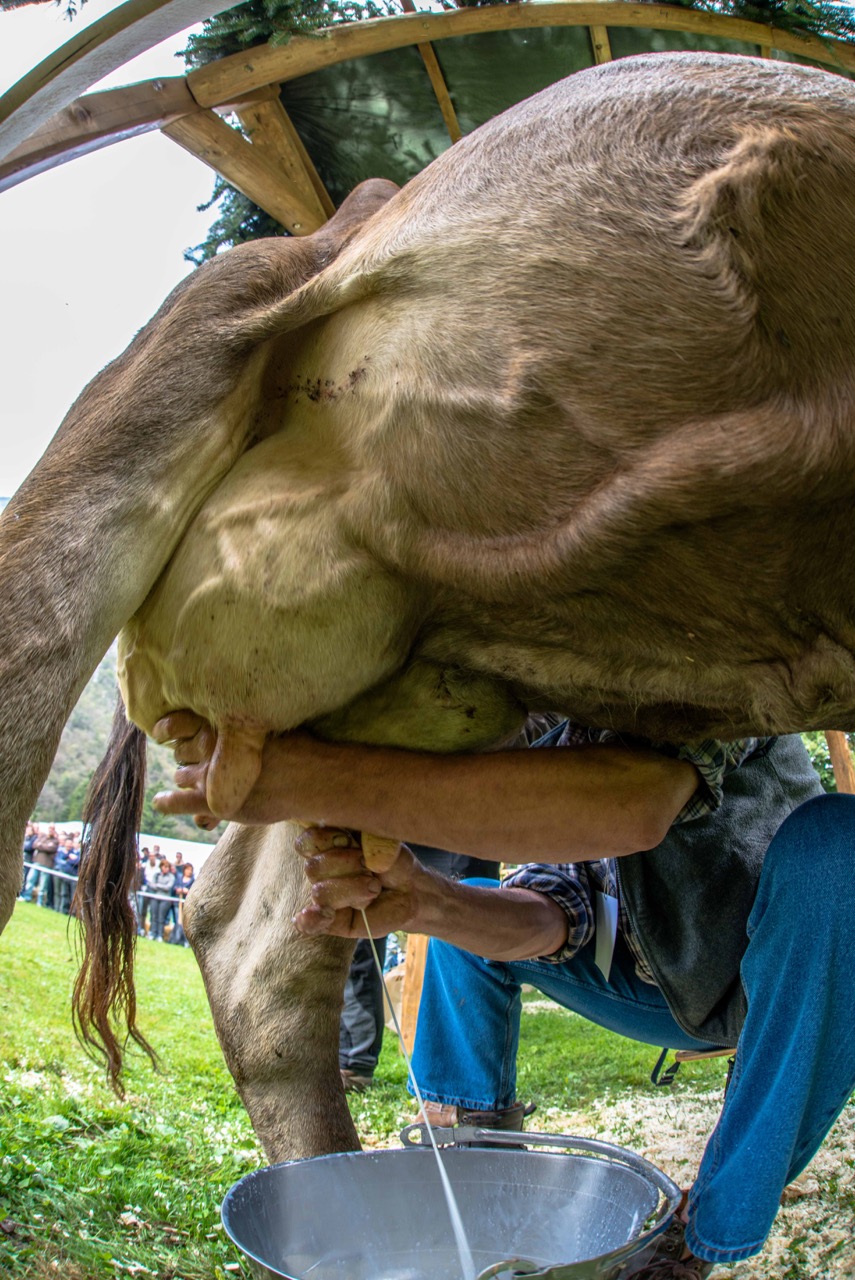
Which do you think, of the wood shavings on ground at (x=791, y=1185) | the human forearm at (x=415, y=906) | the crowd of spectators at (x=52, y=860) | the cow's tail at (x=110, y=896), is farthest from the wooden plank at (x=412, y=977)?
the crowd of spectators at (x=52, y=860)

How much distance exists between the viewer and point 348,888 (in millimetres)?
1765

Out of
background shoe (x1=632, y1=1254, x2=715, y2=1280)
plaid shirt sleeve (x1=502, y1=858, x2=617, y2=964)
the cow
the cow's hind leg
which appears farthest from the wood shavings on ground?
the cow

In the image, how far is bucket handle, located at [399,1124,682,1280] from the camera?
4.29ft

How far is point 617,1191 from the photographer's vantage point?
1.68 meters

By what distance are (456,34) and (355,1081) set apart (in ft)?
11.9

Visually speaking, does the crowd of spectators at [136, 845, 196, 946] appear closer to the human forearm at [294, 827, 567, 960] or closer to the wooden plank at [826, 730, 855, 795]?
the wooden plank at [826, 730, 855, 795]

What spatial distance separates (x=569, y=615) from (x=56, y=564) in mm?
693

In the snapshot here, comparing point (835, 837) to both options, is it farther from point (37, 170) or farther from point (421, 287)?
point (37, 170)

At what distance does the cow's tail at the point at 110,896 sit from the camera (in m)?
2.37

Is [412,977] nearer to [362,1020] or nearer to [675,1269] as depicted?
[362,1020]

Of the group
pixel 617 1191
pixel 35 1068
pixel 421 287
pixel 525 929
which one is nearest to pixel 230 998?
pixel 525 929

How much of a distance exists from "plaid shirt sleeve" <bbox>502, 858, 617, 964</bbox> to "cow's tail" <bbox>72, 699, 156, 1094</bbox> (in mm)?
874

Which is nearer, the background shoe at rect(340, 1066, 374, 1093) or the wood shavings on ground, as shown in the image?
the wood shavings on ground

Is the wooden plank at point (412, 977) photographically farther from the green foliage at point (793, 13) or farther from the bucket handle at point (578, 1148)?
the green foliage at point (793, 13)
